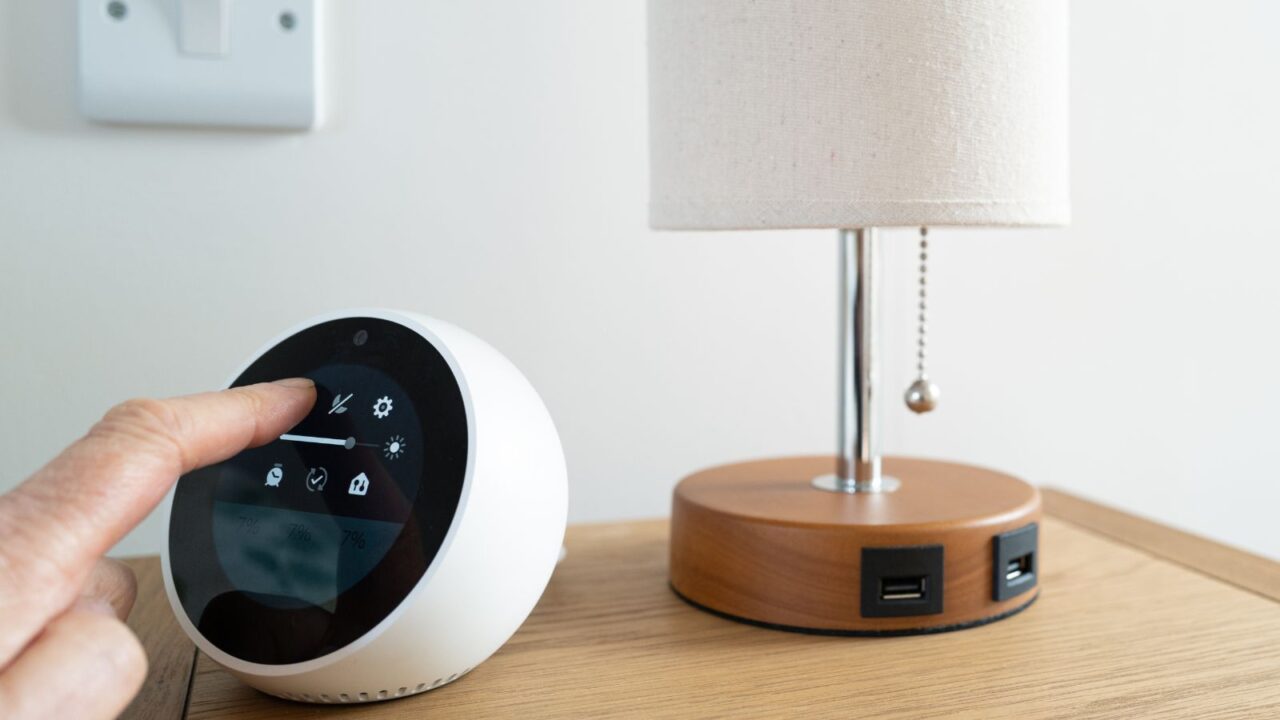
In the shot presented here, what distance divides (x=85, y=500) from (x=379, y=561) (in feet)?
0.42

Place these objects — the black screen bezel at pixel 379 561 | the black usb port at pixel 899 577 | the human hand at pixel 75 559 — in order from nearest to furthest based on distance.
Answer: the human hand at pixel 75 559
the black screen bezel at pixel 379 561
the black usb port at pixel 899 577

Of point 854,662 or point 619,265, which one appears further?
point 619,265

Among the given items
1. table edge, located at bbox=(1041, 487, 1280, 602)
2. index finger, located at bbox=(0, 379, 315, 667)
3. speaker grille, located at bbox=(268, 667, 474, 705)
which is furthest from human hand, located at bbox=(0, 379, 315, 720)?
table edge, located at bbox=(1041, 487, 1280, 602)

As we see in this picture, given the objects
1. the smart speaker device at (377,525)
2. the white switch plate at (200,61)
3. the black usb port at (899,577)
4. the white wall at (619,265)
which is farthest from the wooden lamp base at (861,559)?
the white switch plate at (200,61)

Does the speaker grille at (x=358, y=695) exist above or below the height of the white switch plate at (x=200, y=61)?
below

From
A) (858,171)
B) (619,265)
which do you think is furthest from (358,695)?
(619,265)

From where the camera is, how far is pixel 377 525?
485mm

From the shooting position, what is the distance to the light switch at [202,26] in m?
0.73

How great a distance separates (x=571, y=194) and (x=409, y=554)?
0.45 metres

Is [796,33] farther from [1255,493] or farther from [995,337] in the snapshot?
[1255,493]

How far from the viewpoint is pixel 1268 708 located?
1.61 ft

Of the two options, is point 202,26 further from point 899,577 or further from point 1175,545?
point 1175,545

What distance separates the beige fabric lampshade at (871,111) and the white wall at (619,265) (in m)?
0.27

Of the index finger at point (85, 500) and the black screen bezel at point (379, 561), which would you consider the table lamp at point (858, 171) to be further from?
the index finger at point (85, 500)
